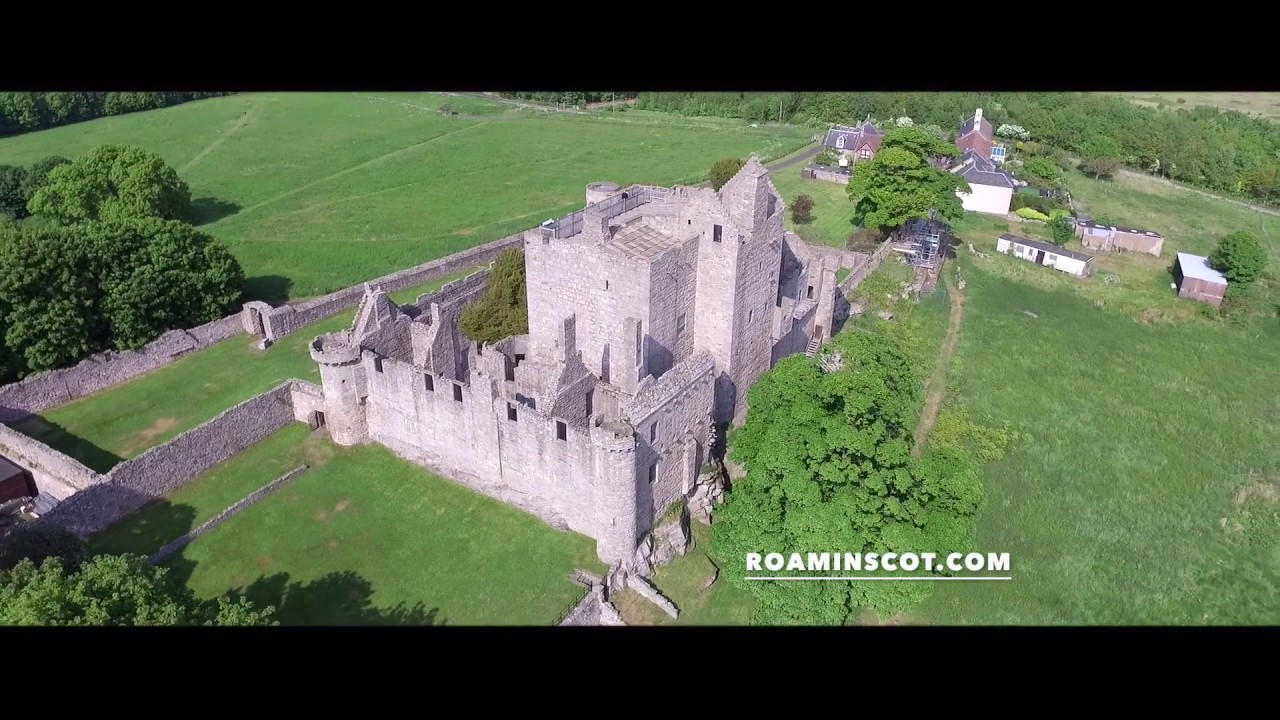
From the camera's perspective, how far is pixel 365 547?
1224 inches

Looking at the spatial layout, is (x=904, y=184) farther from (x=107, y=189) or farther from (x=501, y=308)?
(x=107, y=189)

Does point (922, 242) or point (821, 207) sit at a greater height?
point (922, 242)

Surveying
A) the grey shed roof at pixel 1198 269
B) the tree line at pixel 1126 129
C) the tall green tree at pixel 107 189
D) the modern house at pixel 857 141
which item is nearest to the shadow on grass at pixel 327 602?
the tall green tree at pixel 107 189

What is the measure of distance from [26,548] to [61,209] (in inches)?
1920

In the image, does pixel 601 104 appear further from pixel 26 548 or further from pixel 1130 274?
pixel 26 548

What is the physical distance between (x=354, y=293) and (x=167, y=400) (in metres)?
14.9

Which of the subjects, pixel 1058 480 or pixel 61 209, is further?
pixel 61 209

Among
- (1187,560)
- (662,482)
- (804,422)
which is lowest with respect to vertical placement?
(1187,560)

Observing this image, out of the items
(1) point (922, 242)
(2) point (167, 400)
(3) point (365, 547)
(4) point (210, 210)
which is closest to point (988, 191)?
(1) point (922, 242)

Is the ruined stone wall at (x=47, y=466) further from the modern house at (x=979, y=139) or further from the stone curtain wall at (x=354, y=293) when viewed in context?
the modern house at (x=979, y=139)

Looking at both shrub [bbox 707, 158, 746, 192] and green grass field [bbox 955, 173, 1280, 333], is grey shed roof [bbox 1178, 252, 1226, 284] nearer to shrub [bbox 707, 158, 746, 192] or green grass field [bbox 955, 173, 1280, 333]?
green grass field [bbox 955, 173, 1280, 333]

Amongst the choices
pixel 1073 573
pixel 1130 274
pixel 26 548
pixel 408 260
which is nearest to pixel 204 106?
pixel 408 260

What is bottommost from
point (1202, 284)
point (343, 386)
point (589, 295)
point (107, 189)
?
point (1202, 284)

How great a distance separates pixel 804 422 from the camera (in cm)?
2919
